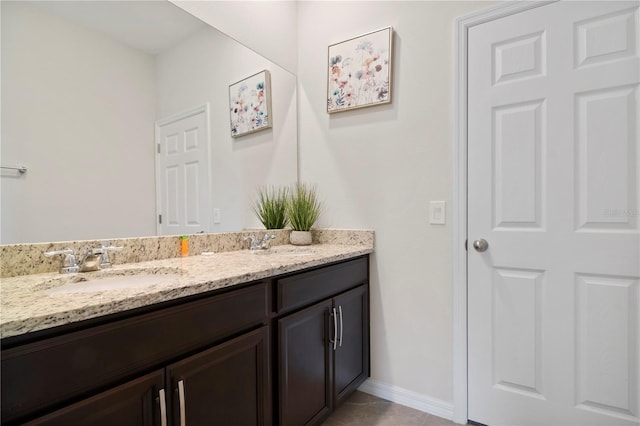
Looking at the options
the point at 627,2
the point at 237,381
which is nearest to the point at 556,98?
the point at 627,2

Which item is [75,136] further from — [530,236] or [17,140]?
[530,236]

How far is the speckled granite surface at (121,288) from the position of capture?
0.68 m

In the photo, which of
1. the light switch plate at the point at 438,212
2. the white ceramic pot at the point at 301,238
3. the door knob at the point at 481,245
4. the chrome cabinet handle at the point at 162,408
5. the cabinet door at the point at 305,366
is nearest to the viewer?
the chrome cabinet handle at the point at 162,408

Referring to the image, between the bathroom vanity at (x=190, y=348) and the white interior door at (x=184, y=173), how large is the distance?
218 mm

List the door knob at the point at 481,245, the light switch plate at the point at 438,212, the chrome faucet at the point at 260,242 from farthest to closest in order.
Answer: the chrome faucet at the point at 260,242 → the light switch plate at the point at 438,212 → the door knob at the point at 481,245

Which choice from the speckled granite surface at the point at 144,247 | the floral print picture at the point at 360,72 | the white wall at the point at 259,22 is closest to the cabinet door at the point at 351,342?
the speckled granite surface at the point at 144,247

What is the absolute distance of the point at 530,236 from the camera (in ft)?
5.05

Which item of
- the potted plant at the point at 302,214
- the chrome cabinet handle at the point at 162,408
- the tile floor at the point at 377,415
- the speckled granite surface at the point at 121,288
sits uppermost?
the potted plant at the point at 302,214

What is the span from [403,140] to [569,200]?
0.83 metres

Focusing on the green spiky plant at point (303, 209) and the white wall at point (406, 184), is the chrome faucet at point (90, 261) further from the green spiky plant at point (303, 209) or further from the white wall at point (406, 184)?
the white wall at point (406, 184)

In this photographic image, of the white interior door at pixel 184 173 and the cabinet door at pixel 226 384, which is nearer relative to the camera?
the cabinet door at pixel 226 384

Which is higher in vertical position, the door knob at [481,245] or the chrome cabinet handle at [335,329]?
the door knob at [481,245]

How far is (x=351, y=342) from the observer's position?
70.2 inches

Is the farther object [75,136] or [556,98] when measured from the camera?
[556,98]
